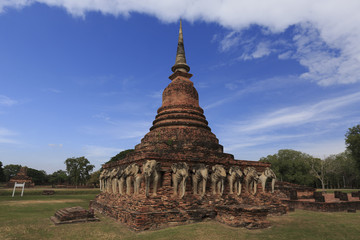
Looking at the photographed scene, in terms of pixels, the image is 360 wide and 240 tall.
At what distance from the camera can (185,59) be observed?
1809cm

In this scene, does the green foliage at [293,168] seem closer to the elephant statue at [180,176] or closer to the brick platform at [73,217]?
the elephant statue at [180,176]

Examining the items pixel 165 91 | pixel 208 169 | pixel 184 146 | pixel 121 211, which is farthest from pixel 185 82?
pixel 121 211

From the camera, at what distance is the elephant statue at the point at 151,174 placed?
31.6ft

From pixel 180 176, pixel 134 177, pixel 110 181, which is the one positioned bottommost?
pixel 110 181

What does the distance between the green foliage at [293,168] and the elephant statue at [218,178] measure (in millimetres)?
38931

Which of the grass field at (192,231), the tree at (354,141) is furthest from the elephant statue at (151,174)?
the tree at (354,141)

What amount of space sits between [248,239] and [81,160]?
57160 millimetres

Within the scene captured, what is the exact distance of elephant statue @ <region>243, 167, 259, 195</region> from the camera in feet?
42.0

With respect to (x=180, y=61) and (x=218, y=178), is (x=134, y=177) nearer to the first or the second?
(x=218, y=178)

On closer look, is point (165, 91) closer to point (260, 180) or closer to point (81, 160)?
point (260, 180)

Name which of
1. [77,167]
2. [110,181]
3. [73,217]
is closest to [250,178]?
[110,181]

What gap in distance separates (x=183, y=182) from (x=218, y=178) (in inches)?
82.1

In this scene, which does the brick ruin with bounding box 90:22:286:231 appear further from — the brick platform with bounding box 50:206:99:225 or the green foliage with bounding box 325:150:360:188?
the green foliage with bounding box 325:150:360:188

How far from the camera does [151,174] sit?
980cm
